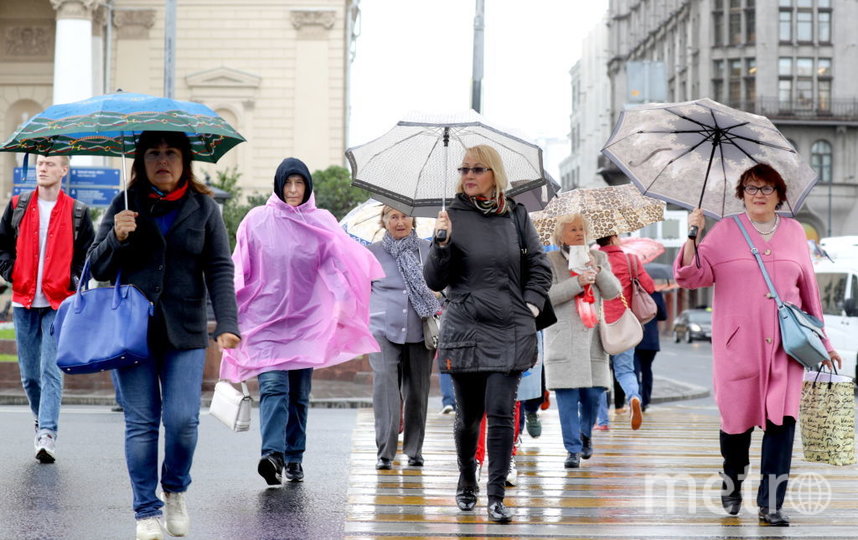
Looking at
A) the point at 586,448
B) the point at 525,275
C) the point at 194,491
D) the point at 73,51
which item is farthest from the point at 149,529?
the point at 73,51

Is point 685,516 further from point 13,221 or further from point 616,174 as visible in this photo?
point 616,174

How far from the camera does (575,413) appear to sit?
10023mm

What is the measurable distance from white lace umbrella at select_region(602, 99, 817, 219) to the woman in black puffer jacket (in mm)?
1291

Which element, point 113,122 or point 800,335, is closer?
point 113,122

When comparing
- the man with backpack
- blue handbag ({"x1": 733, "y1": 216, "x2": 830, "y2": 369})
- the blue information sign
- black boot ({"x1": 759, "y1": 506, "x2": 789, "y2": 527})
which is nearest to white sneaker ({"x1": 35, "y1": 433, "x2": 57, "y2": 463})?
the man with backpack

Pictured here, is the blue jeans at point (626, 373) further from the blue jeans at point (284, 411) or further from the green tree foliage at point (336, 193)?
the green tree foliage at point (336, 193)

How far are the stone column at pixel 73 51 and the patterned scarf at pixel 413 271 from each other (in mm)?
43048

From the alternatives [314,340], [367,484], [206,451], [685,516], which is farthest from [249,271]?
[685,516]

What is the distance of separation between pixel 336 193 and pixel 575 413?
136 ft

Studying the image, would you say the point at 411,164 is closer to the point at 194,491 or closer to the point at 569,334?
the point at 569,334

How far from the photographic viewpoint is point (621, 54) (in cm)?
9731

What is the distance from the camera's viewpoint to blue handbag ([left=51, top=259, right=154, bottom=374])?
6391 mm

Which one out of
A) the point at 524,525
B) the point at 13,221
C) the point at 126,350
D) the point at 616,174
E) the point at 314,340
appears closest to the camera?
the point at 126,350

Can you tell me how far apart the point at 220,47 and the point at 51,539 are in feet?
186
